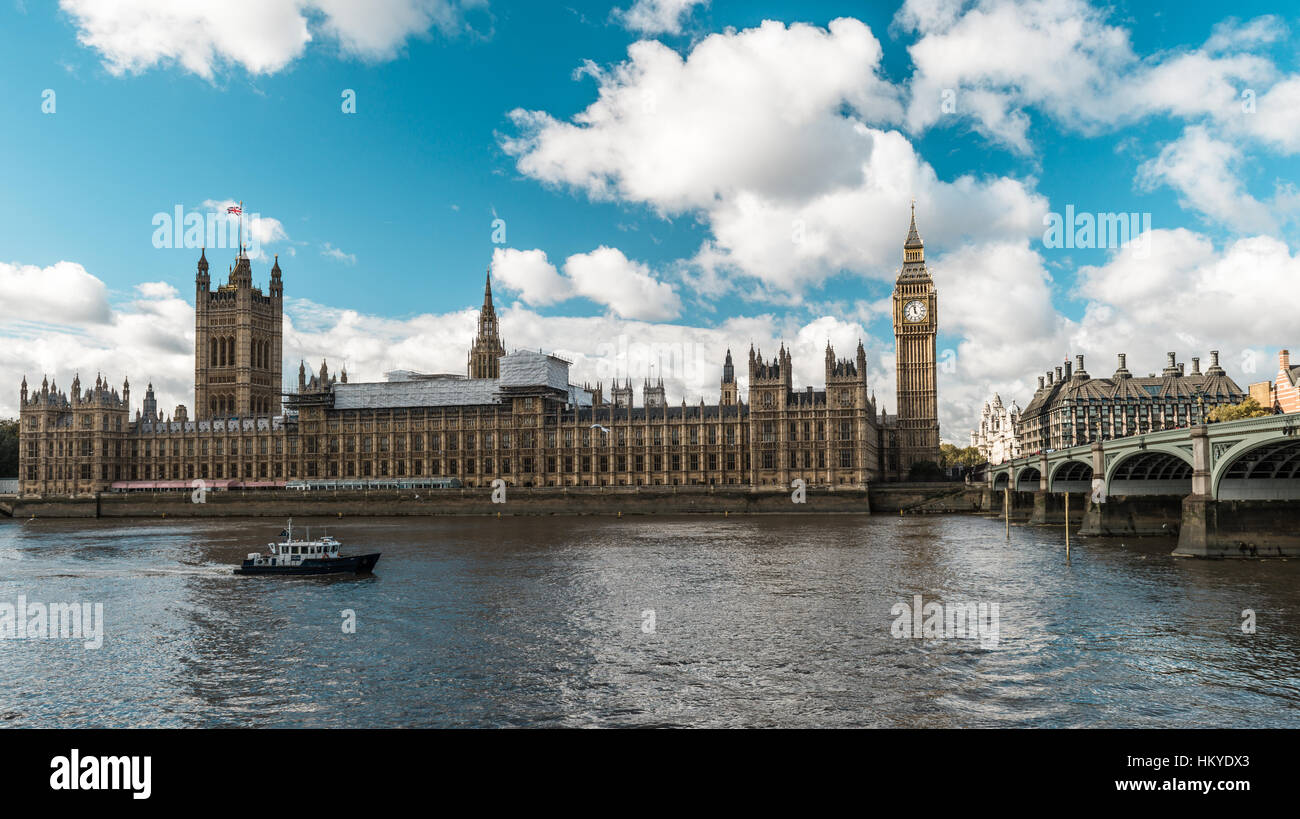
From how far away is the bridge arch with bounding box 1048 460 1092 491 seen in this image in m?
78.7

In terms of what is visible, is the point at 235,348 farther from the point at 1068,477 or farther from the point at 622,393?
the point at 1068,477

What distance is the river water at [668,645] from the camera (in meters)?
20.6

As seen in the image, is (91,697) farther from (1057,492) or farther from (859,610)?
(1057,492)

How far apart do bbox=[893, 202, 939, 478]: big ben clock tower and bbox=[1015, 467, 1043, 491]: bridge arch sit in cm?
4144

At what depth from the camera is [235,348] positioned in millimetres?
172250

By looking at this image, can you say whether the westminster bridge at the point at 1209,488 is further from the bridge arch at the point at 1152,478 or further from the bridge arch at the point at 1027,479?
the bridge arch at the point at 1027,479

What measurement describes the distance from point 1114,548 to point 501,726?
5028cm

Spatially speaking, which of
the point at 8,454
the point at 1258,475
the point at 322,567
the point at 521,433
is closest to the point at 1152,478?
the point at 1258,475

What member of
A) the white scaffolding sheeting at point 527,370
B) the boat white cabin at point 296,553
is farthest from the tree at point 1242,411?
the boat white cabin at point 296,553

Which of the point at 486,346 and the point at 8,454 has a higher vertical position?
the point at 486,346

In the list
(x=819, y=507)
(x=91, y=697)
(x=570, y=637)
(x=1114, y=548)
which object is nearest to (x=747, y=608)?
(x=570, y=637)

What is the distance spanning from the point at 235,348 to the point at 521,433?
77.3m

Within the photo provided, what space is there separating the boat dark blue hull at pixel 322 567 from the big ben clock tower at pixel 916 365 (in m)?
111

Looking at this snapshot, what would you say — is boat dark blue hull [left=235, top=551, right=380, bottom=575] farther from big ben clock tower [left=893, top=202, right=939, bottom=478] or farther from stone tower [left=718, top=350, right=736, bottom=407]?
big ben clock tower [left=893, top=202, right=939, bottom=478]
